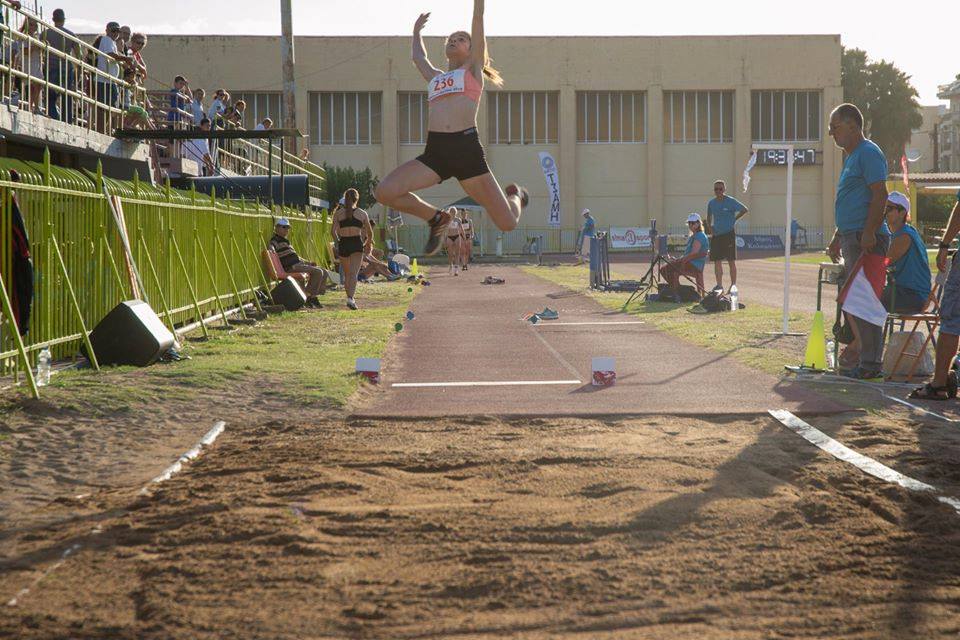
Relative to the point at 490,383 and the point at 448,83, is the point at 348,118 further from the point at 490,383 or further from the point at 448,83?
the point at 448,83

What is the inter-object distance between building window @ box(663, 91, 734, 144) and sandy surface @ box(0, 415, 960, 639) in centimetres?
6408

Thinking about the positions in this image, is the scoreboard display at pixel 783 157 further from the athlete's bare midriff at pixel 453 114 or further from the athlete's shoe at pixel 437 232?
the athlete's bare midriff at pixel 453 114

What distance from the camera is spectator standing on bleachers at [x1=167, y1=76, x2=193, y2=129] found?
24938 mm

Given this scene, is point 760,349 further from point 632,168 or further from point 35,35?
point 632,168

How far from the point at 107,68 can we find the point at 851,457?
17757 mm

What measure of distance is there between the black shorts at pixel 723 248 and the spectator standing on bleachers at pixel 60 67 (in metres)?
11.4

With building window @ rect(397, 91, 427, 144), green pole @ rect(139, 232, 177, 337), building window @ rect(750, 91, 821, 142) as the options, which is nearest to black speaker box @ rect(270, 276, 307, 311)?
green pole @ rect(139, 232, 177, 337)

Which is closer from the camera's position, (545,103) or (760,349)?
(760,349)

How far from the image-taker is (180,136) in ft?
69.4

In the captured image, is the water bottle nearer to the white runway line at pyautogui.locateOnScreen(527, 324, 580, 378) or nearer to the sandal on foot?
the white runway line at pyautogui.locateOnScreen(527, 324, 580, 378)

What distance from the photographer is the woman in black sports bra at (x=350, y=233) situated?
19.2m

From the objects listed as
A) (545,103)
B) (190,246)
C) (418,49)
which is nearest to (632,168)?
(545,103)

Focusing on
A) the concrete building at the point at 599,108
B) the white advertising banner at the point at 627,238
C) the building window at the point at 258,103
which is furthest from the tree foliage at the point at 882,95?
the building window at the point at 258,103

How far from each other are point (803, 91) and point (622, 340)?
6036 centimetres
